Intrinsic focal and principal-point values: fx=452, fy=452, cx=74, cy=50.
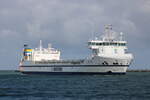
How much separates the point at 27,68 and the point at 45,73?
10.0 metres

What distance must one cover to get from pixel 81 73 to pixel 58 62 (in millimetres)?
12048

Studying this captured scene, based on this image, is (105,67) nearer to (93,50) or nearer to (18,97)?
(93,50)

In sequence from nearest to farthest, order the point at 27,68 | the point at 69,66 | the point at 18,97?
the point at 18,97 → the point at 69,66 → the point at 27,68

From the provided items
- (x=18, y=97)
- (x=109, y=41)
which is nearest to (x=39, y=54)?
(x=109, y=41)

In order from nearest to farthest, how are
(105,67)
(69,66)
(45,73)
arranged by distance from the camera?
(105,67)
(69,66)
(45,73)

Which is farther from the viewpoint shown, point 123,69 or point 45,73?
point 45,73

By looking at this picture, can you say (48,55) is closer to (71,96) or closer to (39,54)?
(39,54)

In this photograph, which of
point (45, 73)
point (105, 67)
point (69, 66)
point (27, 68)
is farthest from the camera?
point (27, 68)

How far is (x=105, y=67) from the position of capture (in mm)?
95625

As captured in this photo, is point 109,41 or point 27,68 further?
point 27,68

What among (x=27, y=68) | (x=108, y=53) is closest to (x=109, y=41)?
(x=108, y=53)

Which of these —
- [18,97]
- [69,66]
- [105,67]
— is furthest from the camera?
[69,66]

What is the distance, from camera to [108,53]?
97.1m

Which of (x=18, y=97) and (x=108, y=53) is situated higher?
(x=108, y=53)
